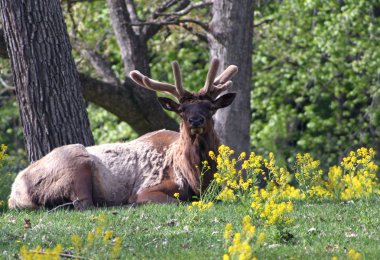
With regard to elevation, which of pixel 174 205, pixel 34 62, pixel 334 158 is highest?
pixel 34 62

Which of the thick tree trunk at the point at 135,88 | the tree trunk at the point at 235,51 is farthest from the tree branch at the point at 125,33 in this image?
the tree trunk at the point at 235,51

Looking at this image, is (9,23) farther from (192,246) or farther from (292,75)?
(292,75)

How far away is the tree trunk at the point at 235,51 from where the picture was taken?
1653cm

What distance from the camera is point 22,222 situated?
9.55m

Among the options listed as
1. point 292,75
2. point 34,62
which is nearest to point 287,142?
point 292,75

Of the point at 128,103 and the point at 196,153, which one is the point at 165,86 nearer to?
the point at 196,153

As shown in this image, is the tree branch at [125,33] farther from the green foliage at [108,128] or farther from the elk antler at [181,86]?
the green foliage at [108,128]

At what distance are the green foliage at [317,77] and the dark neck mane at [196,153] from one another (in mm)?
12273

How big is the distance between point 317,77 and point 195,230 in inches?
707

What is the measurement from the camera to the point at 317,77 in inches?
1031

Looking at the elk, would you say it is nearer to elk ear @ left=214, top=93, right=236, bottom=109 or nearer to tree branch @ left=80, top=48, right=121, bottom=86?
elk ear @ left=214, top=93, right=236, bottom=109

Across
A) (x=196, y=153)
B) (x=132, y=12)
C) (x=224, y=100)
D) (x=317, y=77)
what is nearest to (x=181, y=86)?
(x=224, y=100)

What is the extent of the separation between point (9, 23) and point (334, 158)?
14.7 meters

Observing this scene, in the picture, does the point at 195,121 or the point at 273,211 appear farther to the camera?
the point at 195,121
